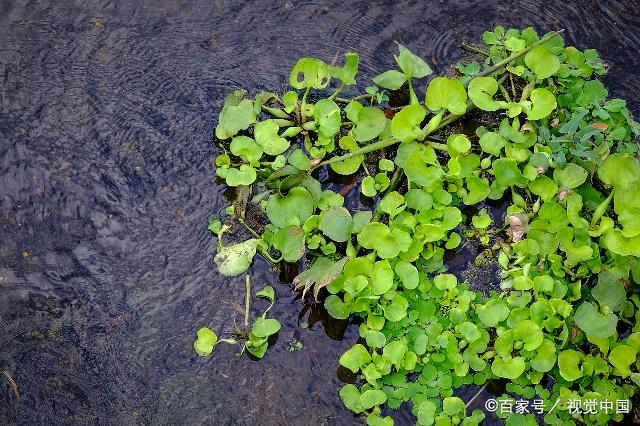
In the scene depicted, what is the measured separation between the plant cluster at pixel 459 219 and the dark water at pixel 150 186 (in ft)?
0.35

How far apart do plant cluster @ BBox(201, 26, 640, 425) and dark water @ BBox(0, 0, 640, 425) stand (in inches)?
4.2

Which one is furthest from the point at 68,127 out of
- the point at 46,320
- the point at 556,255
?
the point at 556,255

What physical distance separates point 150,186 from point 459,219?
910 millimetres

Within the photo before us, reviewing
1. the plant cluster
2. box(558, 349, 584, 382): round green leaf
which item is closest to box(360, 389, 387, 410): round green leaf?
the plant cluster

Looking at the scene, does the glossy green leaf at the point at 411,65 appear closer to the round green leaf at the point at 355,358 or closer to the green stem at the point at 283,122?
the green stem at the point at 283,122

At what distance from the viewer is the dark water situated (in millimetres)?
1755

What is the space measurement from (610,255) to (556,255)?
0.51ft

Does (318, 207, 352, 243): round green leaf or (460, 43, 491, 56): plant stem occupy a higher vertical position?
(460, 43, 491, 56): plant stem

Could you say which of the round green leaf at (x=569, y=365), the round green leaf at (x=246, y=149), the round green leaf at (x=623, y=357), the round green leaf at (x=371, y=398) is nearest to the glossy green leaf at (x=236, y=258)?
the round green leaf at (x=246, y=149)

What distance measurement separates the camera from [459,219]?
186 centimetres

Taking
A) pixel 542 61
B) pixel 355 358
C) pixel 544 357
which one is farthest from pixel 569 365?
pixel 542 61

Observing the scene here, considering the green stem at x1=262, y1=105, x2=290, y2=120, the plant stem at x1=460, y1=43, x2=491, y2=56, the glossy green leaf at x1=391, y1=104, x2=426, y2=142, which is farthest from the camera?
the plant stem at x1=460, y1=43, x2=491, y2=56

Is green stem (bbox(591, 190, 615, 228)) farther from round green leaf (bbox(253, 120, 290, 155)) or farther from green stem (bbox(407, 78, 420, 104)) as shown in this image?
round green leaf (bbox(253, 120, 290, 155))

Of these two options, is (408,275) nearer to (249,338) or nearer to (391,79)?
(249,338)
